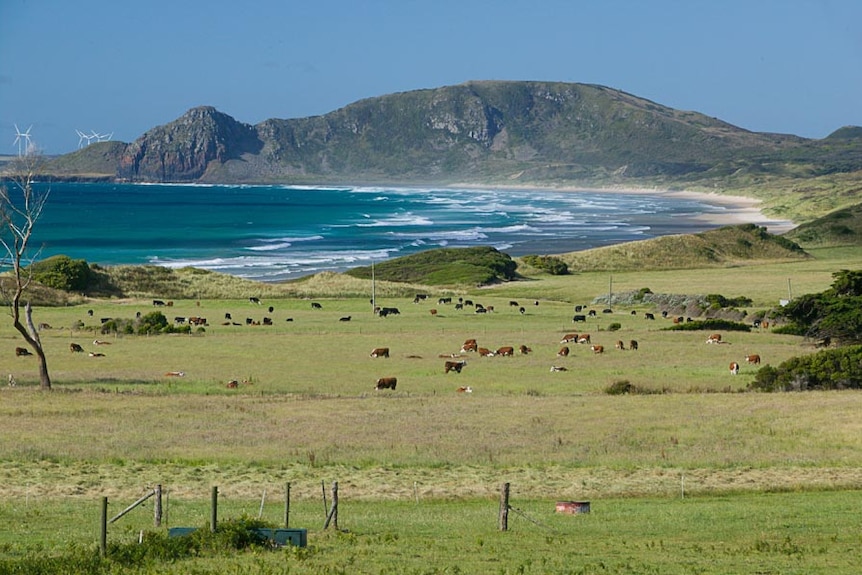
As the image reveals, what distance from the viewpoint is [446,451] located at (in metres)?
30.6

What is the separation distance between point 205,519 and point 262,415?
46.8 feet

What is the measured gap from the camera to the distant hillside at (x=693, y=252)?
12125cm

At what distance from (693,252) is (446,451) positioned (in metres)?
101

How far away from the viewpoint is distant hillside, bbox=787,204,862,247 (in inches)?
5650

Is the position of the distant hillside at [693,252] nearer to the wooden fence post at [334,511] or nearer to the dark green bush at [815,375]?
the dark green bush at [815,375]

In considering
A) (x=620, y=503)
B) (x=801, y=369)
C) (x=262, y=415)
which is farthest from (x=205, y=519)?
(x=801, y=369)

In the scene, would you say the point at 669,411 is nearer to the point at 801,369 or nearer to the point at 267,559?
the point at 801,369

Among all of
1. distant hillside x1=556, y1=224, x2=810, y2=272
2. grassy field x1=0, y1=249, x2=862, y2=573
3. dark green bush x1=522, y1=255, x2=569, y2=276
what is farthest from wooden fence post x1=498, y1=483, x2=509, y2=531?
distant hillside x1=556, y1=224, x2=810, y2=272

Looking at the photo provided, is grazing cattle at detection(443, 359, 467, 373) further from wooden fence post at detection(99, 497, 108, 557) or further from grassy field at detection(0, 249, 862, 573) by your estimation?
wooden fence post at detection(99, 497, 108, 557)

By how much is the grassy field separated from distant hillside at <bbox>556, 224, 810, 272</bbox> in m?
60.5

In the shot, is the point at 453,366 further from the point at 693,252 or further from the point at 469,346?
the point at 693,252

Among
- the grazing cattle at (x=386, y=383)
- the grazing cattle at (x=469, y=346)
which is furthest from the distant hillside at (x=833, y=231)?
the grazing cattle at (x=386, y=383)

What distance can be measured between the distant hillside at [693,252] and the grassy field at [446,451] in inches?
2383

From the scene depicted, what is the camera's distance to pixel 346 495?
84.4 ft
